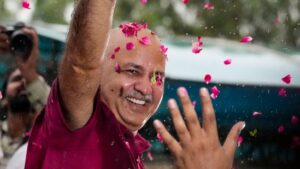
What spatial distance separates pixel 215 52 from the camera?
30.2 feet

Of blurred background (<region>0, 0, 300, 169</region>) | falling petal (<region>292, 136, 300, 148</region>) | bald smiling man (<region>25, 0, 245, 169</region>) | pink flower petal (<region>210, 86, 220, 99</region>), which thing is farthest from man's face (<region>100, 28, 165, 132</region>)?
falling petal (<region>292, 136, 300, 148</region>)

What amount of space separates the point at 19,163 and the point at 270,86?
A: 5.07 m

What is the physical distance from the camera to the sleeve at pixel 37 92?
6250mm

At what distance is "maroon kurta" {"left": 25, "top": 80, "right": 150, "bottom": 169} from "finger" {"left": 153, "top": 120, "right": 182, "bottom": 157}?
2.06 feet

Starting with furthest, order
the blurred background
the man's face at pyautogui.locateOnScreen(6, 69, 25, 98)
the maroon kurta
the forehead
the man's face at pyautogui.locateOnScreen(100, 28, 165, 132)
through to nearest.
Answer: the blurred background, the man's face at pyautogui.locateOnScreen(6, 69, 25, 98), the forehead, the man's face at pyautogui.locateOnScreen(100, 28, 165, 132), the maroon kurta

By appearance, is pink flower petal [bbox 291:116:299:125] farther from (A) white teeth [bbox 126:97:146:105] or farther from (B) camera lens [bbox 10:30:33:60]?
(A) white teeth [bbox 126:97:146:105]

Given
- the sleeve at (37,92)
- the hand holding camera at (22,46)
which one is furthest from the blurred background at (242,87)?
the sleeve at (37,92)

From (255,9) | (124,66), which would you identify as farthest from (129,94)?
(255,9)

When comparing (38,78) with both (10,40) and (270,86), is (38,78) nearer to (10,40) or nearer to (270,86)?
(10,40)

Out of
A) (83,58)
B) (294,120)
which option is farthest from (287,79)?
(83,58)

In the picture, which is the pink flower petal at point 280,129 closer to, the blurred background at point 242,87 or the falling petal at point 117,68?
the blurred background at point 242,87

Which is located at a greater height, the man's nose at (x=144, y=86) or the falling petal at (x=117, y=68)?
the falling petal at (x=117, y=68)

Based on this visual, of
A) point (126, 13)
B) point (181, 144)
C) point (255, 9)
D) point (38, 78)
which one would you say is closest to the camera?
point (181, 144)

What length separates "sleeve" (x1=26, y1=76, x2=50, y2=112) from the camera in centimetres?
625
